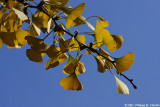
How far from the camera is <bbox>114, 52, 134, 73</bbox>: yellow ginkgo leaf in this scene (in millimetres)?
564

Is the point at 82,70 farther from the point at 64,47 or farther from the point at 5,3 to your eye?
the point at 5,3

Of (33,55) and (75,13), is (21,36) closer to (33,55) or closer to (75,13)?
(33,55)

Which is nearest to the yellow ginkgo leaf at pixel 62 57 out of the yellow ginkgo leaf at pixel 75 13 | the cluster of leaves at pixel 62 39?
the cluster of leaves at pixel 62 39

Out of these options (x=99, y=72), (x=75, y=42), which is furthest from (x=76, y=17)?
(x=99, y=72)

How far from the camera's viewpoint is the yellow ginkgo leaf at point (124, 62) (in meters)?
0.56

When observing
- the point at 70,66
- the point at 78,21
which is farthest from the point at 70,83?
the point at 78,21

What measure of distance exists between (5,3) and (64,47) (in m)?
0.18

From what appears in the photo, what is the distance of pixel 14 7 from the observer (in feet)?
1.67

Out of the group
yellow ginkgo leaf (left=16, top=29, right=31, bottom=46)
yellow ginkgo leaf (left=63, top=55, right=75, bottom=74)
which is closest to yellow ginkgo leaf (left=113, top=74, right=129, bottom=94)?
yellow ginkgo leaf (left=63, top=55, right=75, bottom=74)

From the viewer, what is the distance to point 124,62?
564 mm

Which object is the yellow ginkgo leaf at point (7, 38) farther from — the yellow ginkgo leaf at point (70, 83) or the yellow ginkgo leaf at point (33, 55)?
the yellow ginkgo leaf at point (70, 83)

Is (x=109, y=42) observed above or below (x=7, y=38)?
above

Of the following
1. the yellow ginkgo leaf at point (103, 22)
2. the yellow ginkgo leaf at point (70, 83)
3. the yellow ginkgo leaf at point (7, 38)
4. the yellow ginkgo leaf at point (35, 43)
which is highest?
the yellow ginkgo leaf at point (103, 22)

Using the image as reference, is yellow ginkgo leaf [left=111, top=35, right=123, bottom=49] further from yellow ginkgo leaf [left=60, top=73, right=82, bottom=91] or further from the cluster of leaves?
yellow ginkgo leaf [left=60, top=73, right=82, bottom=91]
